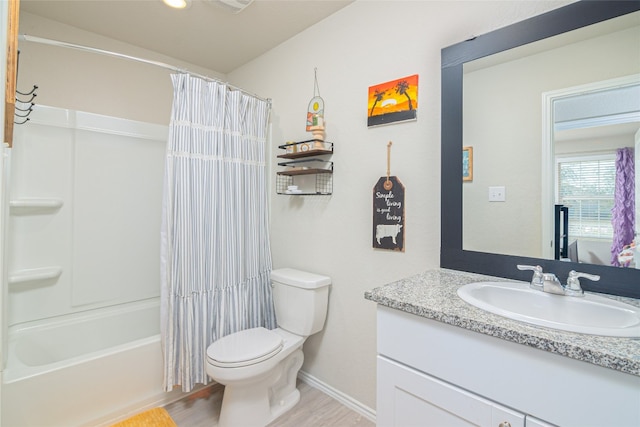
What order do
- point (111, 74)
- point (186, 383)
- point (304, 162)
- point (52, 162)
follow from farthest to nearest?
point (111, 74)
point (304, 162)
point (52, 162)
point (186, 383)

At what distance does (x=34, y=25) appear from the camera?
6.65 feet

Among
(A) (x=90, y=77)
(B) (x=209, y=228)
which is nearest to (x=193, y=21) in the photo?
(A) (x=90, y=77)

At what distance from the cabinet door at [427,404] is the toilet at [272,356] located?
28.6 inches

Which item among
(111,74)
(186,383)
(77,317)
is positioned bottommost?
(186,383)

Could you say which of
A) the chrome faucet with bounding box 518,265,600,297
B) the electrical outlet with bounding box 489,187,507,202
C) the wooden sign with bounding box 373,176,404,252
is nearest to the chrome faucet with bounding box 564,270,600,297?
the chrome faucet with bounding box 518,265,600,297

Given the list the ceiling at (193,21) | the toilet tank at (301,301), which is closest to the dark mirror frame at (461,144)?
the toilet tank at (301,301)

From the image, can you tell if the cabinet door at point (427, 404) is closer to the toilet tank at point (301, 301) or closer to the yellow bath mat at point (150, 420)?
the toilet tank at point (301, 301)

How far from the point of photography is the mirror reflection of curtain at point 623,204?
1054 mm

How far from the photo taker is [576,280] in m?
1.06

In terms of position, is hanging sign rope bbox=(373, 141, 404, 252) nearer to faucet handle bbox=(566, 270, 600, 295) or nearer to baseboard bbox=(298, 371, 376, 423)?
faucet handle bbox=(566, 270, 600, 295)

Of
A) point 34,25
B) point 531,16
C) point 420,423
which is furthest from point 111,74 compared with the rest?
point 420,423

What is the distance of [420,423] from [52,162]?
2.43 metres

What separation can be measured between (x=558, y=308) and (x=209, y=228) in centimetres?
174

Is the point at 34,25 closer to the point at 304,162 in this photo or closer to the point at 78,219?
the point at 78,219
